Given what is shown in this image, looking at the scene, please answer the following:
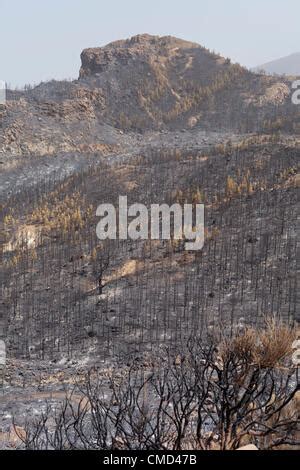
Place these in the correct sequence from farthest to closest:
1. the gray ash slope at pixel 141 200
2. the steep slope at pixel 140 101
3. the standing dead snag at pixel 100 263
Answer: the steep slope at pixel 140 101
the standing dead snag at pixel 100 263
the gray ash slope at pixel 141 200

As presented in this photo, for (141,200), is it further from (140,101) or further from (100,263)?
(140,101)

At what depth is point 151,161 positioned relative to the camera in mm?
26125

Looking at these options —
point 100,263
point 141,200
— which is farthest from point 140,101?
point 100,263

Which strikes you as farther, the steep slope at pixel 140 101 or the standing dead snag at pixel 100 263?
the steep slope at pixel 140 101

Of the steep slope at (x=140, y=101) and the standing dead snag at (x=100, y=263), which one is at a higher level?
the steep slope at (x=140, y=101)

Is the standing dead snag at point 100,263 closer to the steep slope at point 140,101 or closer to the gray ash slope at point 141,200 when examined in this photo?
the gray ash slope at point 141,200

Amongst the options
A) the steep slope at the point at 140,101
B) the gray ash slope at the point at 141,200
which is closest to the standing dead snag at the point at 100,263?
the gray ash slope at the point at 141,200

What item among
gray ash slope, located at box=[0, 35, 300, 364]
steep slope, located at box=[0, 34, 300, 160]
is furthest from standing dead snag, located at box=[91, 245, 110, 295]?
steep slope, located at box=[0, 34, 300, 160]

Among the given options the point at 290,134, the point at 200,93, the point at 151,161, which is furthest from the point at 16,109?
the point at 290,134

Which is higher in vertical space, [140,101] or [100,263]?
[140,101]

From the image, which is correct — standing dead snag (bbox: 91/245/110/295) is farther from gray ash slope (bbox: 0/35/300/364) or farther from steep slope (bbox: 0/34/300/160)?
steep slope (bbox: 0/34/300/160)

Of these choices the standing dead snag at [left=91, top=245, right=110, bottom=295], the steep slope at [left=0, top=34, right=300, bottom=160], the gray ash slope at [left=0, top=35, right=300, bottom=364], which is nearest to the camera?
the gray ash slope at [left=0, top=35, right=300, bottom=364]

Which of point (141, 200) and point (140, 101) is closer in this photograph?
point (141, 200)

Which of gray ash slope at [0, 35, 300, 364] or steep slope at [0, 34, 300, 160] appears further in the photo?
steep slope at [0, 34, 300, 160]
